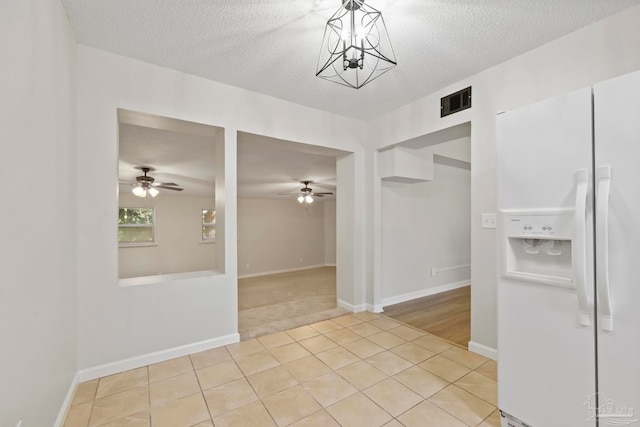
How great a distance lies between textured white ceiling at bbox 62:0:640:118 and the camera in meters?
1.70

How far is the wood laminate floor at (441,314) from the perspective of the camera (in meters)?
2.92

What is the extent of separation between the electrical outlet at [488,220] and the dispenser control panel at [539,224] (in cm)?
89

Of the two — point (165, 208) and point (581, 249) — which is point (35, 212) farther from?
point (165, 208)

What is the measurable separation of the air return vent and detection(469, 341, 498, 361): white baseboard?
7.37ft

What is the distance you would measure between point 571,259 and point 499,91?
1682mm

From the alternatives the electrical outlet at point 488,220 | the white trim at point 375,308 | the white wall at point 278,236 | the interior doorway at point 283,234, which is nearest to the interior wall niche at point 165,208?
the interior doorway at point 283,234

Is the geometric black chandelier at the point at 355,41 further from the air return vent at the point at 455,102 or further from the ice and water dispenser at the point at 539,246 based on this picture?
the ice and water dispenser at the point at 539,246

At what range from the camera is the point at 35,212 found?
1.27 metres

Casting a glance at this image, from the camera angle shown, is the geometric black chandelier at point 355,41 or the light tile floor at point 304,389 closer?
the geometric black chandelier at point 355,41

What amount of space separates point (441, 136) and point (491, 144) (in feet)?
2.39

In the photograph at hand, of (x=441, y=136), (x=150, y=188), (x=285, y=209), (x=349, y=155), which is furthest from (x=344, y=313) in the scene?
(x=285, y=209)

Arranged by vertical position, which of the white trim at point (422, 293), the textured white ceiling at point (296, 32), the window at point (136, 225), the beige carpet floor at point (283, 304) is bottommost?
the beige carpet floor at point (283, 304)

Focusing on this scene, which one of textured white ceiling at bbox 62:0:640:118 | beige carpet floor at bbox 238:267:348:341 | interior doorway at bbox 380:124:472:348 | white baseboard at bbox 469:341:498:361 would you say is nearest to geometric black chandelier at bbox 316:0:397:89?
textured white ceiling at bbox 62:0:640:118

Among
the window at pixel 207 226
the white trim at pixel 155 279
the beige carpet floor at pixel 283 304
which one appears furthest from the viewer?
the window at pixel 207 226
